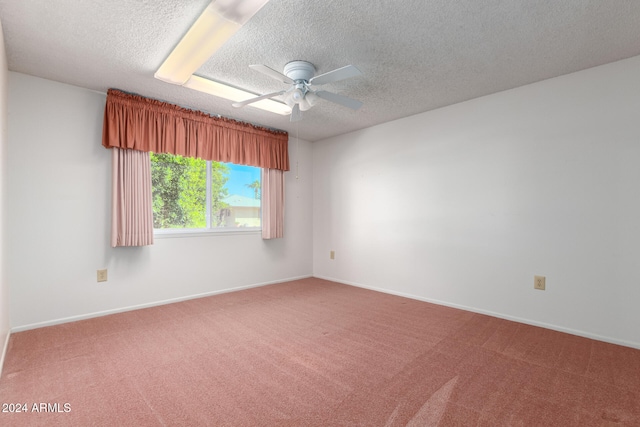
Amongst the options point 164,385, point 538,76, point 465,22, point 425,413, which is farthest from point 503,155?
point 164,385

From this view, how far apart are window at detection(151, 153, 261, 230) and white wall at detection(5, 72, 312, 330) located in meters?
0.31

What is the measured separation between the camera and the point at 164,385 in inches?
71.3

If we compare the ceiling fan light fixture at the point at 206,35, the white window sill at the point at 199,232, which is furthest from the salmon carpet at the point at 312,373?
the ceiling fan light fixture at the point at 206,35

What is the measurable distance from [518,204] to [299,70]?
7.91 feet

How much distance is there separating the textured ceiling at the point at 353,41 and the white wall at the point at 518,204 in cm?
33

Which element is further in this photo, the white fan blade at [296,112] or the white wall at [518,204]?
the white fan blade at [296,112]

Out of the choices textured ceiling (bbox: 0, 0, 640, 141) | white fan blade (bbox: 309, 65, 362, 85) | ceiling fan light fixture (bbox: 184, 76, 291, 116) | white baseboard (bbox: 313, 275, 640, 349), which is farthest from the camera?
ceiling fan light fixture (bbox: 184, 76, 291, 116)

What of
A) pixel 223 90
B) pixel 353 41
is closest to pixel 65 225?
pixel 223 90

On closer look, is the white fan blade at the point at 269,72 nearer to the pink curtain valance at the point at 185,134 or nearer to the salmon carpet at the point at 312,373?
the pink curtain valance at the point at 185,134

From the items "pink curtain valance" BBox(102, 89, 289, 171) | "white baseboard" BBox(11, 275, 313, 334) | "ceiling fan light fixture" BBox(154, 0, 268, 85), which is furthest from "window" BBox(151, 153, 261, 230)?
"ceiling fan light fixture" BBox(154, 0, 268, 85)

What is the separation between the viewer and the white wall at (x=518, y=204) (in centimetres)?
249

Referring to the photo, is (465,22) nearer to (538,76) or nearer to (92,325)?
(538,76)

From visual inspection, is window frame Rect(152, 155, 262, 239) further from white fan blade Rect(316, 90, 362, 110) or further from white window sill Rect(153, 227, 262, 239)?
white fan blade Rect(316, 90, 362, 110)

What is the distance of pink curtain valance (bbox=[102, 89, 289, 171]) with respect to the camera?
302 centimetres
